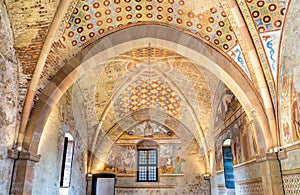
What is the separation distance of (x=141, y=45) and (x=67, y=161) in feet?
16.3

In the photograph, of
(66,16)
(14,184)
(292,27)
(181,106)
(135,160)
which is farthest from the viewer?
(135,160)

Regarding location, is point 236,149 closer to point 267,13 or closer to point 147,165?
point 267,13

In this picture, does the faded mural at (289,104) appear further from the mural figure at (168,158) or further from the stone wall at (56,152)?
the mural figure at (168,158)

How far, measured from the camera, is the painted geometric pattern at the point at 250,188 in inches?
251

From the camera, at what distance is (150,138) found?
1306 cm

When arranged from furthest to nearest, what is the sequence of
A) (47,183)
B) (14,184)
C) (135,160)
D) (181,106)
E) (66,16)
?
(135,160), (181,106), (47,183), (66,16), (14,184)

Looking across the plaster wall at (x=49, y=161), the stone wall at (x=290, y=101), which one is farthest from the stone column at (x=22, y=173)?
the stone wall at (x=290, y=101)

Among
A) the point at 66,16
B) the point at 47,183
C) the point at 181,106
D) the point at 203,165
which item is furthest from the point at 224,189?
the point at 66,16

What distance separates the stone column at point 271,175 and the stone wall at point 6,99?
5.53m

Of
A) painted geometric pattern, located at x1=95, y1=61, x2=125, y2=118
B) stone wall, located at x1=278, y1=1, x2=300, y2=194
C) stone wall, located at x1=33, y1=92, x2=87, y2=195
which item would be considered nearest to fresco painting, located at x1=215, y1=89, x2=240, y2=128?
stone wall, located at x1=278, y1=1, x2=300, y2=194

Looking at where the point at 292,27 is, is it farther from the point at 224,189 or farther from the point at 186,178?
the point at 186,178

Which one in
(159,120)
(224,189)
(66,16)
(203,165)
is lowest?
(224,189)

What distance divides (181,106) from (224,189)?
12.7 ft

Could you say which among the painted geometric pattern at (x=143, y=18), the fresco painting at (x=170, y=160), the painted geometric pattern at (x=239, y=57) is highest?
the painted geometric pattern at (x=143, y=18)
